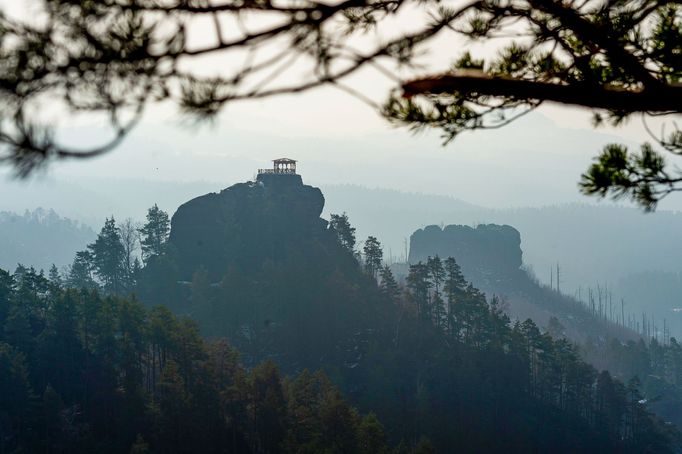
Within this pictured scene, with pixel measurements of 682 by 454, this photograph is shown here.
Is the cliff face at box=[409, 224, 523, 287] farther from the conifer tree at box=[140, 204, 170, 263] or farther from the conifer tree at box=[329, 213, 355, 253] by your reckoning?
the conifer tree at box=[140, 204, 170, 263]

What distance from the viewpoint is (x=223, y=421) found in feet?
98.4

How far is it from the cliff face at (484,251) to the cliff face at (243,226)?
5763 cm

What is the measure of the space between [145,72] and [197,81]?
13.6 inches

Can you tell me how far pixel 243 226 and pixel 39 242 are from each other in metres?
149

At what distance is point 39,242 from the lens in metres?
184

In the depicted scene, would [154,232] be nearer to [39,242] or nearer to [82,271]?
[82,271]

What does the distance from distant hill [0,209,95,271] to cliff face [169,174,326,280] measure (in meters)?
122

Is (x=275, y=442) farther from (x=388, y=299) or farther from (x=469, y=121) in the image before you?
(x=469, y=121)

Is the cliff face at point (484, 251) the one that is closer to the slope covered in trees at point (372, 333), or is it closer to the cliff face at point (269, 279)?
the slope covered in trees at point (372, 333)

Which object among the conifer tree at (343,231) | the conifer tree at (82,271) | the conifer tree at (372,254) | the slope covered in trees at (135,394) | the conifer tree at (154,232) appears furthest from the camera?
the conifer tree at (372,254)

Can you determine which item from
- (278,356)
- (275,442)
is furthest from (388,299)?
(275,442)

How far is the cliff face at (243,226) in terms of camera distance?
50.6 m

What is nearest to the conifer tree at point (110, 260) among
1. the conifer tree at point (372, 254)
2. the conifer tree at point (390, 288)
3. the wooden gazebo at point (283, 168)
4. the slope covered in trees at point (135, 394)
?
the wooden gazebo at point (283, 168)

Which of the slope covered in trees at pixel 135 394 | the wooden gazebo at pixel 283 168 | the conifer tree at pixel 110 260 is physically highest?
the wooden gazebo at pixel 283 168
